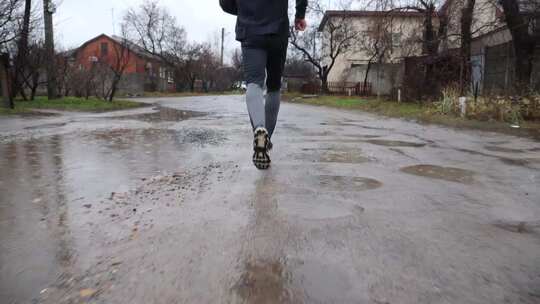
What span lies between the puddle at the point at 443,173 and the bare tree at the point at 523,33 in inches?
382

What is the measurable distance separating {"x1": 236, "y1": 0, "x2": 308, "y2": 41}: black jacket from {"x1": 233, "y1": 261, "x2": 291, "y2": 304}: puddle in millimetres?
2154

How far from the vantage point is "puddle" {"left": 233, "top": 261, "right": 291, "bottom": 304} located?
146 centimetres

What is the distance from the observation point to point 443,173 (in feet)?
12.0


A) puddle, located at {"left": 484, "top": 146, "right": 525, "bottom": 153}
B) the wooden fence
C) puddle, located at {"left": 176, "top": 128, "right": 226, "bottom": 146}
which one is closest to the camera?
puddle, located at {"left": 484, "top": 146, "right": 525, "bottom": 153}

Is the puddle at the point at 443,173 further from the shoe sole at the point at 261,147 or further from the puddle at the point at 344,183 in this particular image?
the shoe sole at the point at 261,147

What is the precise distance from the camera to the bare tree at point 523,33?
12.0 metres

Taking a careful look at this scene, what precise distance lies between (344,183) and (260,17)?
1.41 metres

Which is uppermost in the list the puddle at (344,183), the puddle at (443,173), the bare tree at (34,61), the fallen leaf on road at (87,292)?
the bare tree at (34,61)

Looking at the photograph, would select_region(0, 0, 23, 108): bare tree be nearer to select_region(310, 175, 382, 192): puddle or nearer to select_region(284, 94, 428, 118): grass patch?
select_region(284, 94, 428, 118): grass patch

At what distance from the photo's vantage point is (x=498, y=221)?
2.34 meters

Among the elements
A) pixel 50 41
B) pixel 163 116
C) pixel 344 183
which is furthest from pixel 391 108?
pixel 50 41

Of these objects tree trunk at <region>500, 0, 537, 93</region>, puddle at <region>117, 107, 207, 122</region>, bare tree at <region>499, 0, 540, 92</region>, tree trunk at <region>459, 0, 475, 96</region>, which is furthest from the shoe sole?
tree trunk at <region>459, 0, 475, 96</region>

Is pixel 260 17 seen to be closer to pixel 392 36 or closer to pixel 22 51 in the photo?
pixel 22 51

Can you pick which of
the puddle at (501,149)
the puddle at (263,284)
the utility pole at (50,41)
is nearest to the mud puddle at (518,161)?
the puddle at (501,149)
